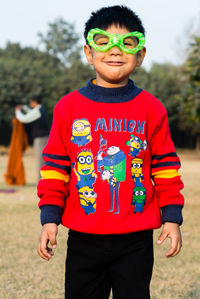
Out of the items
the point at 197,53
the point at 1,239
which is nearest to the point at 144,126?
the point at 1,239

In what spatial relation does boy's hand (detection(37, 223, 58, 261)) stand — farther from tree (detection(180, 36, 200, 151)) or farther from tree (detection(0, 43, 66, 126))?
tree (detection(0, 43, 66, 126))

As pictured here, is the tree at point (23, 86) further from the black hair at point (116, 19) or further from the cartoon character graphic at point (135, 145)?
the cartoon character graphic at point (135, 145)

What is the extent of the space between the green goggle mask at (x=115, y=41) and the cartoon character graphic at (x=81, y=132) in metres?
0.35

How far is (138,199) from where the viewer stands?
190 centimetres

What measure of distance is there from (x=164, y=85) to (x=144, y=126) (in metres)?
28.6

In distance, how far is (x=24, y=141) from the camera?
31.2ft

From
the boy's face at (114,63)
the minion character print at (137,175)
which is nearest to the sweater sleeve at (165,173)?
the minion character print at (137,175)

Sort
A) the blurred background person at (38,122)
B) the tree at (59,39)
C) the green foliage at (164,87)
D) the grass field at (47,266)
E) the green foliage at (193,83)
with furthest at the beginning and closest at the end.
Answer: the tree at (59,39) < the green foliage at (164,87) < the blurred background person at (38,122) < the green foliage at (193,83) < the grass field at (47,266)

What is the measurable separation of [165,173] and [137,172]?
15 centimetres

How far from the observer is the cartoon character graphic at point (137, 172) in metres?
1.90

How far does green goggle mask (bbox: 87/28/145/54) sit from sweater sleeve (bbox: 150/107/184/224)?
1.08 ft

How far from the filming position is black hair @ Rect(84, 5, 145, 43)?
1.96m


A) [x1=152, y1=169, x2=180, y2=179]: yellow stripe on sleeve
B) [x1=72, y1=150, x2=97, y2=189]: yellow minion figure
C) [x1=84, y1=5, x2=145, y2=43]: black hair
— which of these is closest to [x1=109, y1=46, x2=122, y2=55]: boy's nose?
[x1=84, y1=5, x2=145, y2=43]: black hair

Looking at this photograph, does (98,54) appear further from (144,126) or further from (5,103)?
(5,103)
